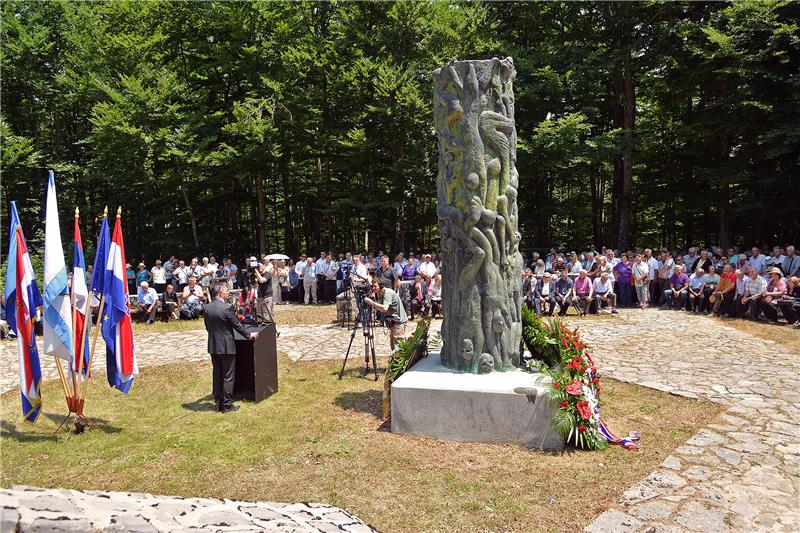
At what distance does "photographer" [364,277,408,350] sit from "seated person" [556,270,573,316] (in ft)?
25.3

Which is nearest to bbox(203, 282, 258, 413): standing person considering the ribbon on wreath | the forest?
the ribbon on wreath

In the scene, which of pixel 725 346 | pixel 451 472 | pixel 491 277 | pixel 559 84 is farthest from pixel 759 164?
pixel 451 472

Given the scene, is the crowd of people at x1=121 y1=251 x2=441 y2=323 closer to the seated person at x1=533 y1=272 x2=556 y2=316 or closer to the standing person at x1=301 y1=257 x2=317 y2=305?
the standing person at x1=301 y1=257 x2=317 y2=305

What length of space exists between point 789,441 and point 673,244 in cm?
2396

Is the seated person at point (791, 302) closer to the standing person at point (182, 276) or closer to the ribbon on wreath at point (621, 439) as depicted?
the ribbon on wreath at point (621, 439)

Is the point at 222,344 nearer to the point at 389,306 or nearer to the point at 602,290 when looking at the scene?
the point at 389,306

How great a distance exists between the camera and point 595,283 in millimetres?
16359

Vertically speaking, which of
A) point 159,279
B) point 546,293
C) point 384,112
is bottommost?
point 546,293

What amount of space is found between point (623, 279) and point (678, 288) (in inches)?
62.5

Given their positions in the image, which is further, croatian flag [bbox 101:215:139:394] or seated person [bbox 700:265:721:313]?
seated person [bbox 700:265:721:313]

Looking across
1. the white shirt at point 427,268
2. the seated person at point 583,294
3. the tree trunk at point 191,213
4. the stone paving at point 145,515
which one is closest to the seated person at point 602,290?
the seated person at point 583,294

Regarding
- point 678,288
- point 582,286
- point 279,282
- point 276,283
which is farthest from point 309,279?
point 678,288

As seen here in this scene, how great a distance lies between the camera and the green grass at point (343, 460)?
5.44 meters

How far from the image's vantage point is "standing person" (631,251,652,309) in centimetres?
1717
